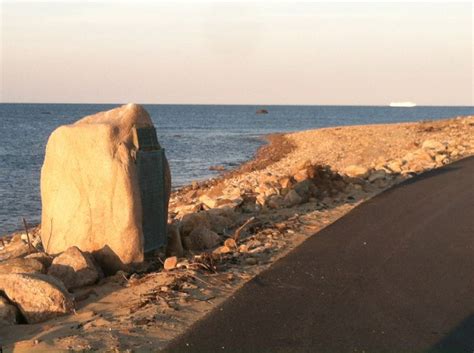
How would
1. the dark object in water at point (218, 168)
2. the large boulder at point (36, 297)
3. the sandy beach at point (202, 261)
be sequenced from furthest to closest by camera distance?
1. the dark object in water at point (218, 168)
2. the large boulder at point (36, 297)
3. the sandy beach at point (202, 261)

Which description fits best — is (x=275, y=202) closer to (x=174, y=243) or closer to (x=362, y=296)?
(x=174, y=243)

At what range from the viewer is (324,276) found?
8.48 m

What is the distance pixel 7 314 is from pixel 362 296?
3.82 m

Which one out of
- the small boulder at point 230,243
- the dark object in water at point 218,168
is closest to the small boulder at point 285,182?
the small boulder at point 230,243

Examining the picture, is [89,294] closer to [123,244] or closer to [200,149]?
[123,244]

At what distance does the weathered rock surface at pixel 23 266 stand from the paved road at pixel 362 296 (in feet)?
8.49

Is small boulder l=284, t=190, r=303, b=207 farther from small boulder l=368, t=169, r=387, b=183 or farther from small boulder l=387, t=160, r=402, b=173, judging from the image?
small boulder l=387, t=160, r=402, b=173

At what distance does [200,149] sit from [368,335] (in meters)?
41.7

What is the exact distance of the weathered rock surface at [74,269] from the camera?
854cm

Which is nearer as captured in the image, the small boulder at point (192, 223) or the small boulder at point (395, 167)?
the small boulder at point (192, 223)

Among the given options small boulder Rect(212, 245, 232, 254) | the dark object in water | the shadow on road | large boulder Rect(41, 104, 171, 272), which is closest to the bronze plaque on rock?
large boulder Rect(41, 104, 171, 272)

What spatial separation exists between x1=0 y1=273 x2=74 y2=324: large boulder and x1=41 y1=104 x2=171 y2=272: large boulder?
1588 millimetres

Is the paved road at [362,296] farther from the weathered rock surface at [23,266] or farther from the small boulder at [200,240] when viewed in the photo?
the weathered rock surface at [23,266]

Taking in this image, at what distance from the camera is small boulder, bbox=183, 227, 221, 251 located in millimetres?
10555
